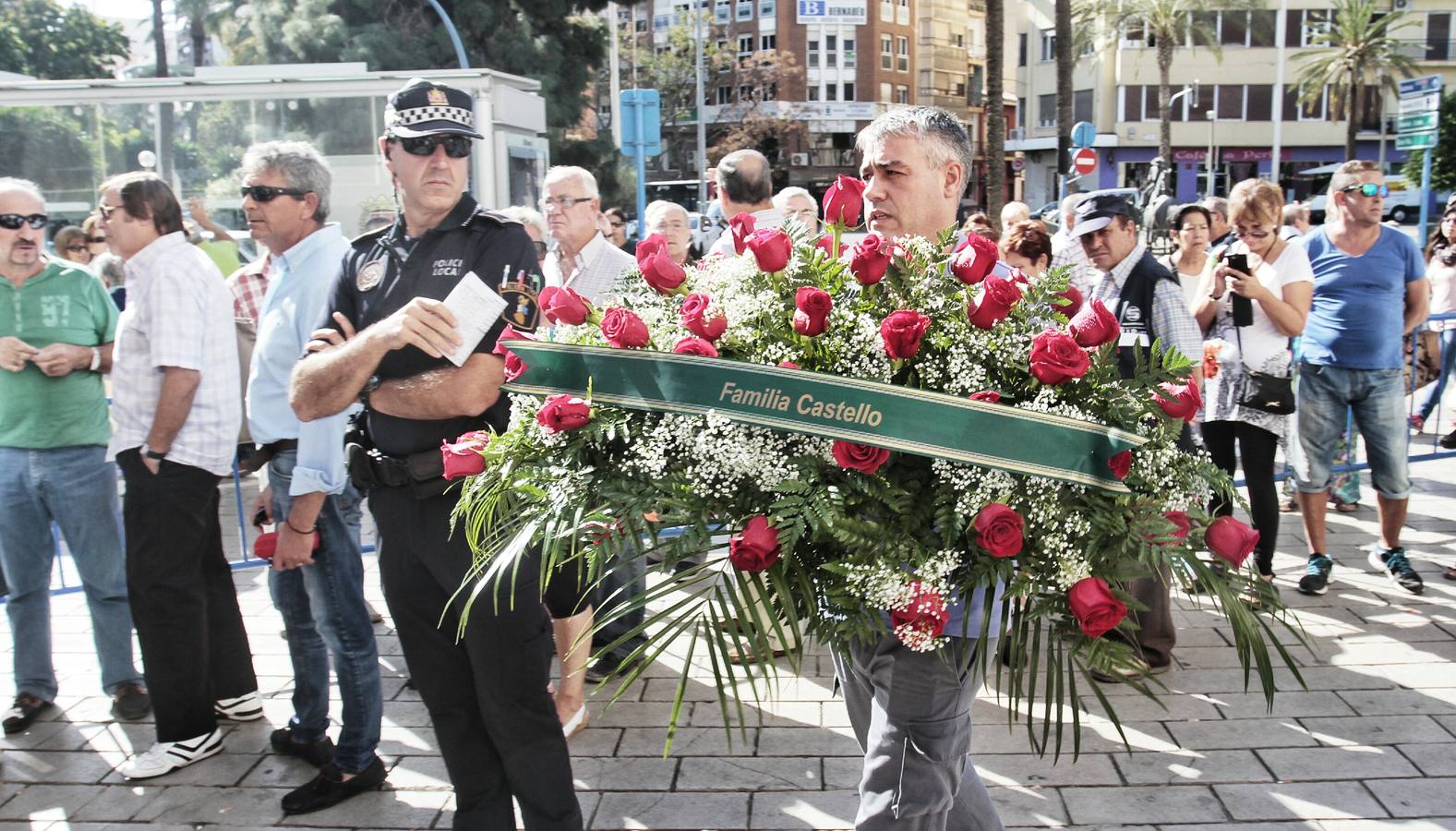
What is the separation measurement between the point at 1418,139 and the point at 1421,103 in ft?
1.71

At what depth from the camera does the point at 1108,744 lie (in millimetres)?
4285

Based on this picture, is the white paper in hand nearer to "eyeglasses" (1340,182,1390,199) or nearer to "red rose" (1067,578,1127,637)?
"red rose" (1067,578,1127,637)

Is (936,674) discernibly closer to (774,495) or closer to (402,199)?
(774,495)

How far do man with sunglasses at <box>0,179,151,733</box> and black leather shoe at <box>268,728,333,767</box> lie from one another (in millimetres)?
786

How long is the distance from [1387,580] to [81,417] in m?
6.04

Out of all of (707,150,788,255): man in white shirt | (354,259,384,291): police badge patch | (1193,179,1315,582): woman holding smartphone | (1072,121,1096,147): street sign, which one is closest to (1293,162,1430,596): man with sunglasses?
(1193,179,1315,582): woman holding smartphone

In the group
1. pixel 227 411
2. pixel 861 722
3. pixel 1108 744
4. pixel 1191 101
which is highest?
pixel 1191 101

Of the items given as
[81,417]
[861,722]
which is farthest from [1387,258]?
[81,417]

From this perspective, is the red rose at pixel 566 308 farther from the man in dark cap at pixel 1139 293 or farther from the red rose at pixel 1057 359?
A: the man in dark cap at pixel 1139 293

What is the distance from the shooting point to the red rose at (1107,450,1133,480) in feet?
6.75

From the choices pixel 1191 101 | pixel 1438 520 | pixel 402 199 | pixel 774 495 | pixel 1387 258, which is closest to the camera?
pixel 774 495

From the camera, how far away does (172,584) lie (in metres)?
4.18

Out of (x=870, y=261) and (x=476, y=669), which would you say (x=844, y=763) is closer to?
(x=476, y=669)

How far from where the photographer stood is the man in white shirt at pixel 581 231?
511cm
